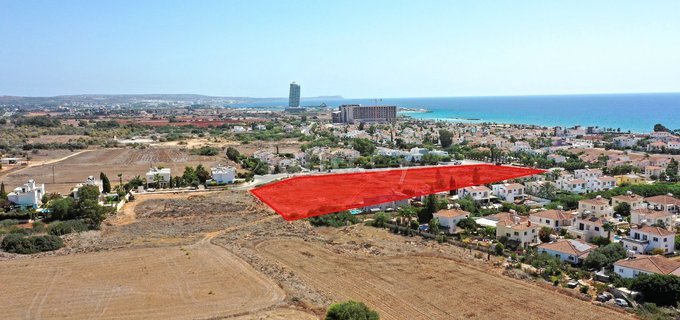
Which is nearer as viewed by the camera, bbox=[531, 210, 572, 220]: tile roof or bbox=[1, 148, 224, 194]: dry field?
bbox=[531, 210, 572, 220]: tile roof

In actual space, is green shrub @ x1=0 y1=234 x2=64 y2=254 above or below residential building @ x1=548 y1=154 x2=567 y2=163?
below

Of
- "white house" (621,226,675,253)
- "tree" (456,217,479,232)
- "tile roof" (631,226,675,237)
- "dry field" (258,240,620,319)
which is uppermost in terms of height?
"tile roof" (631,226,675,237)

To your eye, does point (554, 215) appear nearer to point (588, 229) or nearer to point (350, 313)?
point (588, 229)

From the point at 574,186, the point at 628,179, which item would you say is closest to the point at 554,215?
the point at 574,186

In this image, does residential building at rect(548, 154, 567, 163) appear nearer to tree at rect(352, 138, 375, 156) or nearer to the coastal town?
the coastal town

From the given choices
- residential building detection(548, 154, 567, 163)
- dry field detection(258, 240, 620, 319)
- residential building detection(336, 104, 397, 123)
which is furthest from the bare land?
residential building detection(336, 104, 397, 123)

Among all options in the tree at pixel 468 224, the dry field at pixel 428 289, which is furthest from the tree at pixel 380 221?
the dry field at pixel 428 289

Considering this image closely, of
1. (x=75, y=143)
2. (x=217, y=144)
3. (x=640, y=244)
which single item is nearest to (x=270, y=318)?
(x=640, y=244)

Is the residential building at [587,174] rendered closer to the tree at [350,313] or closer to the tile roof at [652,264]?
the tile roof at [652,264]
